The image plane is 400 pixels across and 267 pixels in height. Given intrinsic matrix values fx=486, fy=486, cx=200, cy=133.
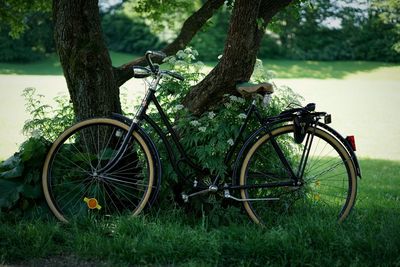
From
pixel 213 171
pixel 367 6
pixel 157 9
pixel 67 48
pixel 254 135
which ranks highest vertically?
pixel 367 6

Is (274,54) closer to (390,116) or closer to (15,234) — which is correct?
(390,116)

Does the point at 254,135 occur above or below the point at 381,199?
above

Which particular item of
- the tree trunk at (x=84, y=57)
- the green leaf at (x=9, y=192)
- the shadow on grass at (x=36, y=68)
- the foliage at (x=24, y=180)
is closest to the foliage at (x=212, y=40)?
the shadow on grass at (x=36, y=68)

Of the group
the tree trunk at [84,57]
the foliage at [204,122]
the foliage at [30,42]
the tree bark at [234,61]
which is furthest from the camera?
the foliage at [30,42]

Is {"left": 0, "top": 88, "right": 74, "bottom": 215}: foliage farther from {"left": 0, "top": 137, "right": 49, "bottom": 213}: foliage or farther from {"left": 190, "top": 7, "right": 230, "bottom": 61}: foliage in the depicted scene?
{"left": 190, "top": 7, "right": 230, "bottom": 61}: foliage

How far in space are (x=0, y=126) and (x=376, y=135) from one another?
1088 centimetres

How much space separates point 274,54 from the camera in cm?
4184

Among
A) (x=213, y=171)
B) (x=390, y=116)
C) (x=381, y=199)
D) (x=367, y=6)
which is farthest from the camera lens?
(x=367, y=6)

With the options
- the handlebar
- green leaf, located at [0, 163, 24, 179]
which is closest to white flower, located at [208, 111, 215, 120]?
the handlebar

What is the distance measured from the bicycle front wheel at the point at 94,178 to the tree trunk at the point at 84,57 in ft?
1.04

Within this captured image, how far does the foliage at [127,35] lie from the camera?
42.0m

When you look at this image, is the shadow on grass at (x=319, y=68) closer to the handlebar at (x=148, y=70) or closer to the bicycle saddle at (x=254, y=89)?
the bicycle saddle at (x=254, y=89)

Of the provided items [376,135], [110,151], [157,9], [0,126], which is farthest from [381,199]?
[0,126]

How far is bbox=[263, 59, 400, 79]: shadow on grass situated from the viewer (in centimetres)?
3384
